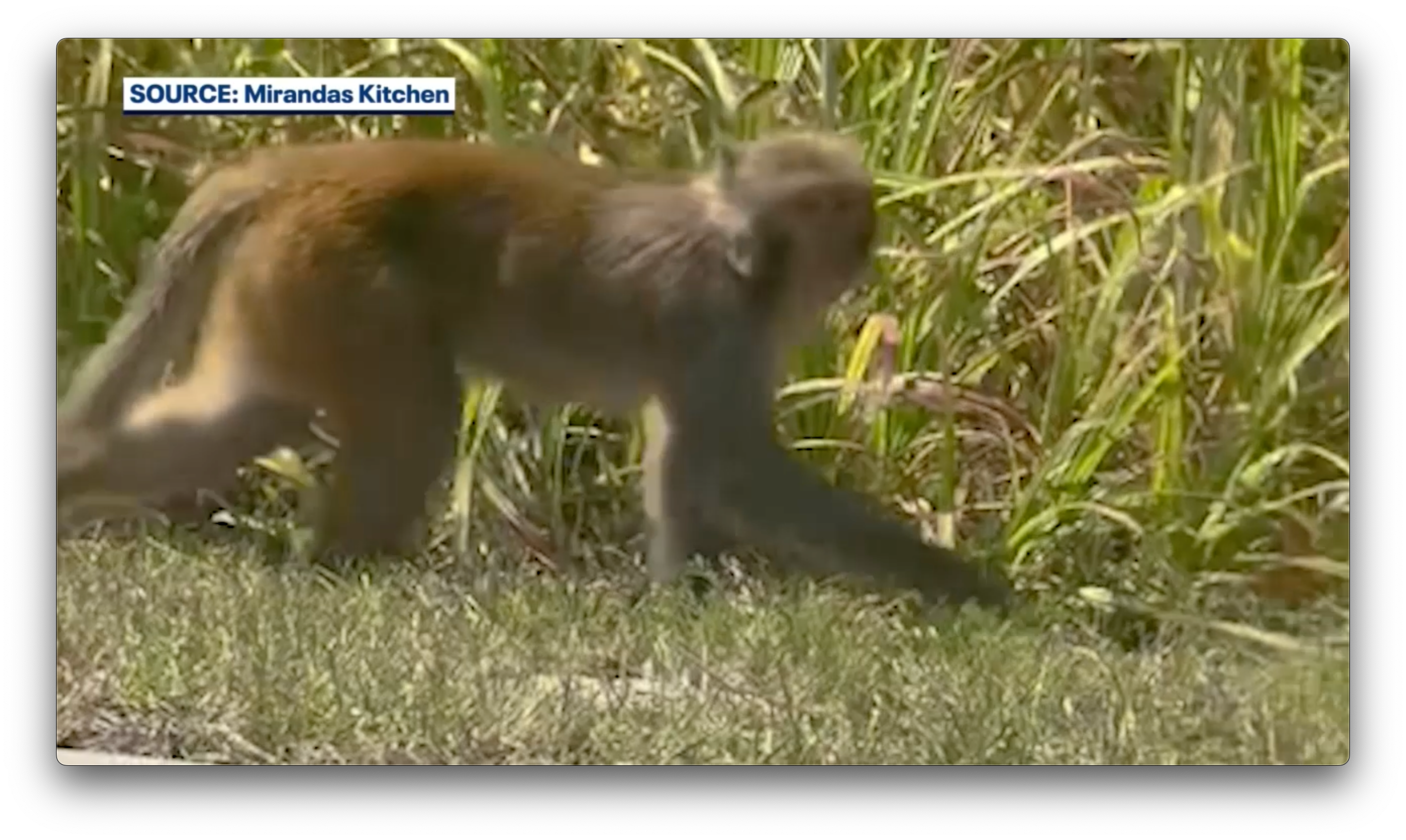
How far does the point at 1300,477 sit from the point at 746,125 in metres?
1.03

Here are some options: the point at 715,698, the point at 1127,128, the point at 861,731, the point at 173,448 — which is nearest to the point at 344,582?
the point at 173,448

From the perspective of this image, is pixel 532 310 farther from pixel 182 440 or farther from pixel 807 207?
pixel 182 440

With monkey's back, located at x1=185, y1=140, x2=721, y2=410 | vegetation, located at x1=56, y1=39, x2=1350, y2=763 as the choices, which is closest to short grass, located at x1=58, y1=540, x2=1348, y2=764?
vegetation, located at x1=56, y1=39, x2=1350, y2=763

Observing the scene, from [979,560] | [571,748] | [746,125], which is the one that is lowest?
[571,748]

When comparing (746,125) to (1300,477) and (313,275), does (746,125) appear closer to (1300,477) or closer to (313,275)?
(313,275)

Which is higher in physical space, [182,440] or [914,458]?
[914,458]

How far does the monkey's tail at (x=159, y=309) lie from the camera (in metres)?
3.77

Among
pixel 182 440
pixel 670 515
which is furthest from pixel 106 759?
pixel 670 515

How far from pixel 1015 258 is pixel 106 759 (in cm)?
→ 164

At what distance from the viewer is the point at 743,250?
12.1 feet

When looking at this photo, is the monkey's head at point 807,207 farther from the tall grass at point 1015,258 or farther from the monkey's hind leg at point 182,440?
the monkey's hind leg at point 182,440

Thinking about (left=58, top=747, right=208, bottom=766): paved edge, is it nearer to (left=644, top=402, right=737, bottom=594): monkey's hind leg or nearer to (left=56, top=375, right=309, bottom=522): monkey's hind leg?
(left=56, top=375, right=309, bottom=522): monkey's hind leg

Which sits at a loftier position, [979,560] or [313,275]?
[313,275]

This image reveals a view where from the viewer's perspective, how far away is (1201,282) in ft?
11.6
